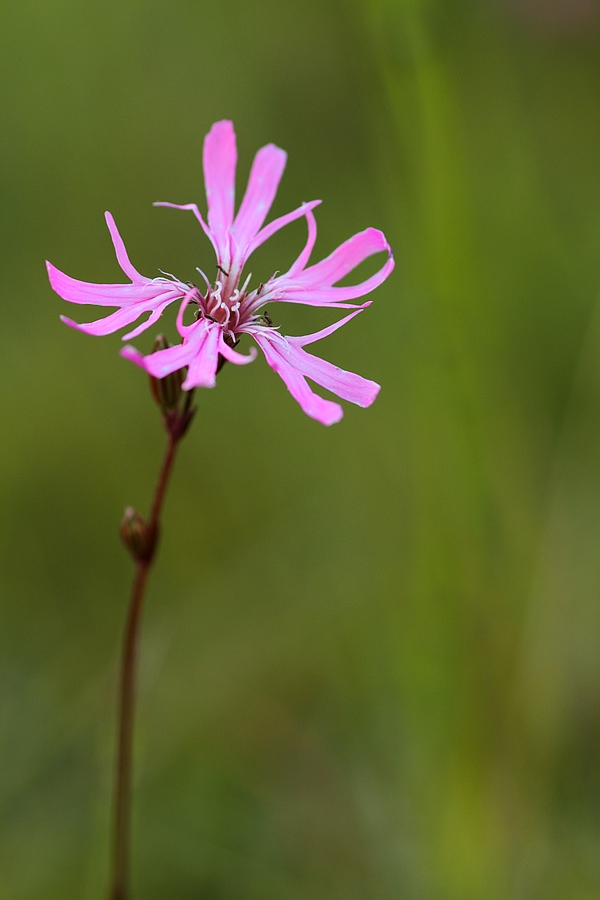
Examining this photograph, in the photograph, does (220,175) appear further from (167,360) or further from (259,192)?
(167,360)

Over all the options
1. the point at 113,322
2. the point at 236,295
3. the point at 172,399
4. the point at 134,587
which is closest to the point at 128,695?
the point at 134,587

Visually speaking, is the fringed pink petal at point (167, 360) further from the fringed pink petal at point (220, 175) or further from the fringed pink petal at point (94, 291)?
the fringed pink petal at point (220, 175)

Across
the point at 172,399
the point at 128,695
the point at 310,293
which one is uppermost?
the point at 310,293

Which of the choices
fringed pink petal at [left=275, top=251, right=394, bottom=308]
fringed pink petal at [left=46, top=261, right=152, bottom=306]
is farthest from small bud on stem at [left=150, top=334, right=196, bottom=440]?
fringed pink petal at [left=275, top=251, right=394, bottom=308]

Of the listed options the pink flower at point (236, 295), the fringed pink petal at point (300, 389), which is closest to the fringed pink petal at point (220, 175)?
the pink flower at point (236, 295)

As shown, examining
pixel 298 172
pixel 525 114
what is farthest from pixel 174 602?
pixel 525 114
